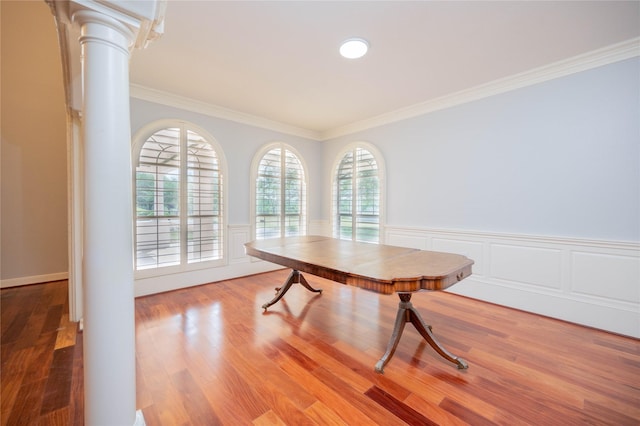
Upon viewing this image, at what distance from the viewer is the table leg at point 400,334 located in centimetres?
191

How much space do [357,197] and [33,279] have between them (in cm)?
520

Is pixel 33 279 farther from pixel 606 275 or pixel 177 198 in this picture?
pixel 606 275

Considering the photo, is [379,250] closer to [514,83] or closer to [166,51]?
[514,83]

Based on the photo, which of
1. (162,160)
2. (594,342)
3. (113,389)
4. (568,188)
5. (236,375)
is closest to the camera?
(113,389)

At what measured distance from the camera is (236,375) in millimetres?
1837

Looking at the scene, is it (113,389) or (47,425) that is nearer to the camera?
Answer: (113,389)

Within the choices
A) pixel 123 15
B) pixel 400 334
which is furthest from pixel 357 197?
pixel 123 15

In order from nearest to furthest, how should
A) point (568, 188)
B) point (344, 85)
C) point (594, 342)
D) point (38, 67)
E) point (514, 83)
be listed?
point (594, 342)
point (568, 188)
point (514, 83)
point (344, 85)
point (38, 67)

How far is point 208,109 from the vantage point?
3.84 metres

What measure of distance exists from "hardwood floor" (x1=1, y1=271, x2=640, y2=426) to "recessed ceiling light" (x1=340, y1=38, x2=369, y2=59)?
264 cm

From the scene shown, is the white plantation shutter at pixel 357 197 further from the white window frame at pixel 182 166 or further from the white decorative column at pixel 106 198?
the white decorative column at pixel 106 198

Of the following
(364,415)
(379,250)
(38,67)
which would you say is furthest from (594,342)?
(38,67)

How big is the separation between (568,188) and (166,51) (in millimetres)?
4270

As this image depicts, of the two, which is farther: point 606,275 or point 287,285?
point 287,285
